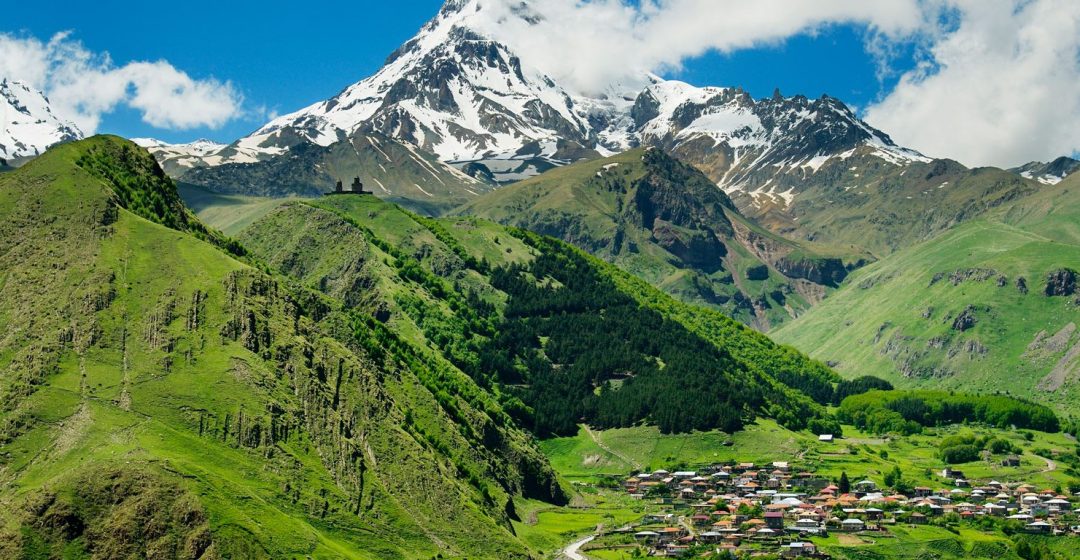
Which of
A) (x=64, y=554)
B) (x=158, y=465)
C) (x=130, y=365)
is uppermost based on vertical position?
(x=130, y=365)

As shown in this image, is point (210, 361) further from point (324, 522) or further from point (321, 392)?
point (324, 522)

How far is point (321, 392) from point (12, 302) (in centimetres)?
4442

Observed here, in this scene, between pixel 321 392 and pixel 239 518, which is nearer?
pixel 239 518

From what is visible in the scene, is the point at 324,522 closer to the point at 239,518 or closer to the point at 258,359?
the point at 239,518

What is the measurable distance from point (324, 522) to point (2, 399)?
1659 inches

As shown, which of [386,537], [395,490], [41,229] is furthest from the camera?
[41,229]

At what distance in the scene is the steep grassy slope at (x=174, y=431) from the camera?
14288cm

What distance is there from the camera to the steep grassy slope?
5625 inches

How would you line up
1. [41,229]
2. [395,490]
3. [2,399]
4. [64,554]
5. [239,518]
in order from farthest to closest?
[41,229] → [395,490] → [2,399] → [239,518] → [64,554]

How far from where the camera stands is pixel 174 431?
16262 centimetres

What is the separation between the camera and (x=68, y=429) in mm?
156125

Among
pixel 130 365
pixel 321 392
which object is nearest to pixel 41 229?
pixel 130 365

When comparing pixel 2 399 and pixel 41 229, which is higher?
pixel 41 229

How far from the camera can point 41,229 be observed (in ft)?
642
